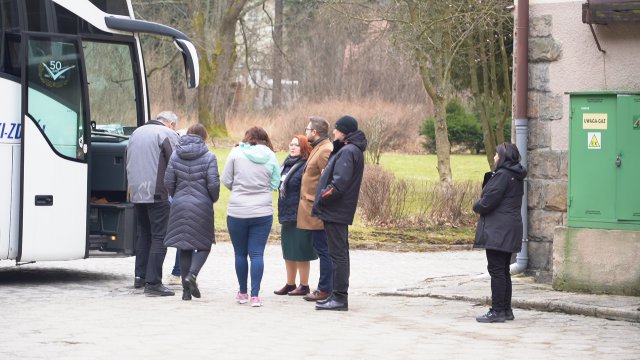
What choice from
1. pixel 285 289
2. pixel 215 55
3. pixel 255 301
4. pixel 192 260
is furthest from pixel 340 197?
pixel 215 55

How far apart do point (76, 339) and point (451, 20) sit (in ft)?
42.6

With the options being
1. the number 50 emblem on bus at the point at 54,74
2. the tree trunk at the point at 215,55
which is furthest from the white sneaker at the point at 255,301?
the tree trunk at the point at 215,55

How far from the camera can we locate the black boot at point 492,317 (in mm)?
10742

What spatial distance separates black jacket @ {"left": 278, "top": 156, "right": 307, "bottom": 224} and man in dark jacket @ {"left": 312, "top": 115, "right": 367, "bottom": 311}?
80 cm

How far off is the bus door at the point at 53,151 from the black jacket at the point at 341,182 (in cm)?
300

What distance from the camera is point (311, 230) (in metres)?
12.3

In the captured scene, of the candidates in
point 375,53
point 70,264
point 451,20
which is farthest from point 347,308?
point 375,53

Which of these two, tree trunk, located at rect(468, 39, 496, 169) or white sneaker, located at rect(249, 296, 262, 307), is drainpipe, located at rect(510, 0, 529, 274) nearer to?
white sneaker, located at rect(249, 296, 262, 307)

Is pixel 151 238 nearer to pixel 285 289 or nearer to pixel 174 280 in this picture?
pixel 174 280

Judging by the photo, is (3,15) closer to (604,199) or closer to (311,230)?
(311,230)

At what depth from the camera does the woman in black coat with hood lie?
10.7 metres

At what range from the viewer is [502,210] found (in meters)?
10.7

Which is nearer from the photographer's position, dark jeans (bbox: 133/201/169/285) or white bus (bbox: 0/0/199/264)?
dark jeans (bbox: 133/201/169/285)

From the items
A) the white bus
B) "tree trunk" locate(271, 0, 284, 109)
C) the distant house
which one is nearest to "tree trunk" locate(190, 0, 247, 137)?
"tree trunk" locate(271, 0, 284, 109)
